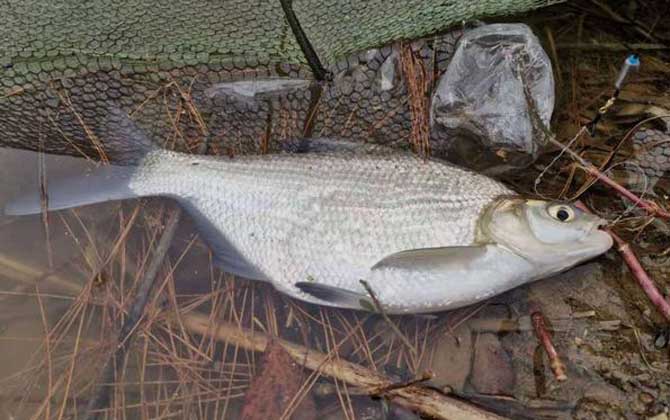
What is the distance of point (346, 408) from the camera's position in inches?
104

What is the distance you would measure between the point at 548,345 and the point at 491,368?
0.29 m

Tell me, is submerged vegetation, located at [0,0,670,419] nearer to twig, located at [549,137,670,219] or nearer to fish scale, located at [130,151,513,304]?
twig, located at [549,137,670,219]

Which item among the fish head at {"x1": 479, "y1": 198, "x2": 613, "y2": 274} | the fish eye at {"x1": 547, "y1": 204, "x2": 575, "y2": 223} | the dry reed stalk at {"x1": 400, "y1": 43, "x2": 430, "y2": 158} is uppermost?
the dry reed stalk at {"x1": 400, "y1": 43, "x2": 430, "y2": 158}

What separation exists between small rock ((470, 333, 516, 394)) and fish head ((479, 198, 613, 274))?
498mm

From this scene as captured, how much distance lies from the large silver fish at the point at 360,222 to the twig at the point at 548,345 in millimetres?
261

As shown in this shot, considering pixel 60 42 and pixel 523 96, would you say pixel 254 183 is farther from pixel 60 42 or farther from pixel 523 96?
pixel 523 96

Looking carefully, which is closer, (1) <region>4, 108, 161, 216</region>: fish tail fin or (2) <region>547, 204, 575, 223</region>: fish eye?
(2) <region>547, 204, 575, 223</region>: fish eye

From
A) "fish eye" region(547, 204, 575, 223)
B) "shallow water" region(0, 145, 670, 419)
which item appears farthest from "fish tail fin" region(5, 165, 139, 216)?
"fish eye" region(547, 204, 575, 223)

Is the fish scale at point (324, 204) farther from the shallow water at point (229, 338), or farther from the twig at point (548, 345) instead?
the twig at point (548, 345)

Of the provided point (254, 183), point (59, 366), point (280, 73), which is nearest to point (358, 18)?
point (280, 73)

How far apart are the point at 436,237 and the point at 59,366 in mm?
1979

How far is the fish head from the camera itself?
2.38 metres

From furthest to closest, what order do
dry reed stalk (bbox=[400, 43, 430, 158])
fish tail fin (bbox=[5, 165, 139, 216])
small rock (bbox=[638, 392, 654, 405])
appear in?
dry reed stalk (bbox=[400, 43, 430, 158]), fish tail fin (bbox=[5, 165, 139, 216]), small rock (bbox=[638, 392, 654, 405])

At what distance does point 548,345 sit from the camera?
258 cm
